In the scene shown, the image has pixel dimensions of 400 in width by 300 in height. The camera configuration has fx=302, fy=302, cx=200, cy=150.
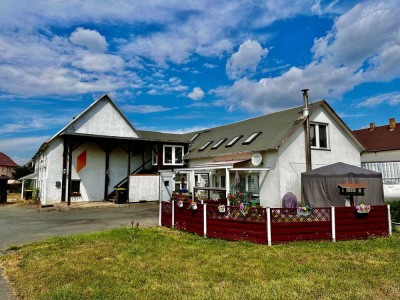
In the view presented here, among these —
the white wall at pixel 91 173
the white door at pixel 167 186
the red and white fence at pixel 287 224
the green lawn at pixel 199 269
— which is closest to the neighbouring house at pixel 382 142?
the white door at pixel 167 186

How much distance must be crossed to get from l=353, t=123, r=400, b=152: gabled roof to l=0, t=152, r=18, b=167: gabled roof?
65655mm

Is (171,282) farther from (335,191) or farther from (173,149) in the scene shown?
(173,149)

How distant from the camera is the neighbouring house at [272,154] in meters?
17.3

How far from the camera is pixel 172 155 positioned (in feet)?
88.2

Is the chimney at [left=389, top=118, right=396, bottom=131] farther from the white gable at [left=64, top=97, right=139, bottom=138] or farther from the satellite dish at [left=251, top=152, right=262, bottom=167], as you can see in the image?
the white gable at [left=64, top=97, right=139, bottom=138]

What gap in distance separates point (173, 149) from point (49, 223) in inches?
548

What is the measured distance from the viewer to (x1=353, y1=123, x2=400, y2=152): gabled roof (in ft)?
110

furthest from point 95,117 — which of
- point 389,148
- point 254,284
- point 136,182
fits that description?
point 389,148

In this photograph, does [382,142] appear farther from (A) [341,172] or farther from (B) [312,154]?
(A) [341,172]

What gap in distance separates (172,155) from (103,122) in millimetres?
6620

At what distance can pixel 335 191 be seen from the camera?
14.7 metres

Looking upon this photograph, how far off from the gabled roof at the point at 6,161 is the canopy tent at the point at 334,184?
66305 mm

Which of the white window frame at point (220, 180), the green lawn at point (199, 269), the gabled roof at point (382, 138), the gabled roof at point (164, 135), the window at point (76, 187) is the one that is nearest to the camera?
the green lawn at point (199, 269)

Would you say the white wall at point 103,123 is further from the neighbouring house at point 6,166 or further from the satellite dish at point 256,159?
the neighbouring house at point 6,166
